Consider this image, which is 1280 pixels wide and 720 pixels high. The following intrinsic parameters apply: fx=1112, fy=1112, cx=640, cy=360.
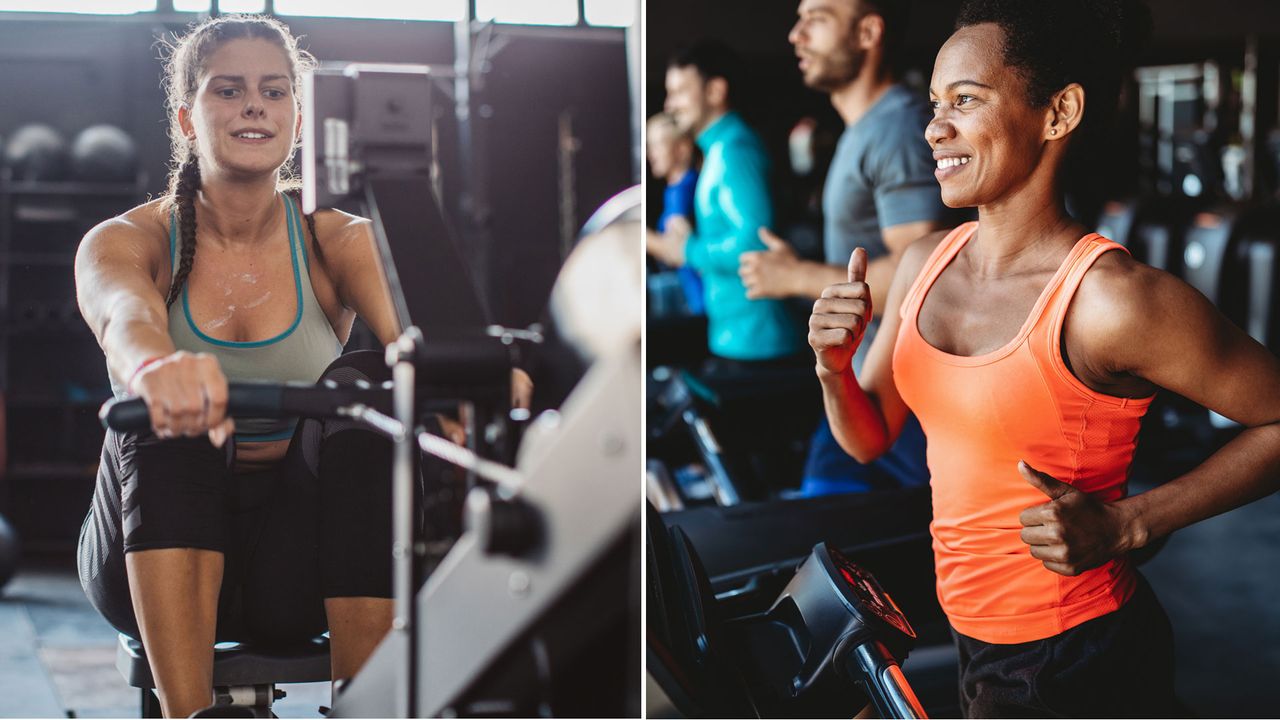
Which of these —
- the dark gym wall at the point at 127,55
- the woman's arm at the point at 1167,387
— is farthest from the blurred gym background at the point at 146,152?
the woman's arm at the point at 1167,387

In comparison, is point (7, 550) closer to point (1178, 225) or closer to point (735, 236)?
point (735, 236)

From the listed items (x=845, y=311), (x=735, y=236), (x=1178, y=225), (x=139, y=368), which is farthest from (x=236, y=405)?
(x=1178, y=225)

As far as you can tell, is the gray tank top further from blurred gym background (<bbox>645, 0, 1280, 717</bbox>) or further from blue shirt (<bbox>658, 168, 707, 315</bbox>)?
blue shirt (<bbox>658, 168, 707, 315</bbox>)

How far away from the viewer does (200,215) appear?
151 cm

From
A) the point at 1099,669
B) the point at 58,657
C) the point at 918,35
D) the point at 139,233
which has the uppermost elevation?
the point at 918,35

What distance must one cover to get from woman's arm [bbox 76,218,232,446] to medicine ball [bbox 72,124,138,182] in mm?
109

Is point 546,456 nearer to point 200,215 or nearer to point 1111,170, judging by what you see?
point 200,215

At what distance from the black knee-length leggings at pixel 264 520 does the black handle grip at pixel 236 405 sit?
6.4 inches

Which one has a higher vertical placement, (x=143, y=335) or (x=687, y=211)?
(x=687, y=211)

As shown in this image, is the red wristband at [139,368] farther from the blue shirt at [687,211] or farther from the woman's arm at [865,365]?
the blue shirt at [687,211]

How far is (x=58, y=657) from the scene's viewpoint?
6.07 ft

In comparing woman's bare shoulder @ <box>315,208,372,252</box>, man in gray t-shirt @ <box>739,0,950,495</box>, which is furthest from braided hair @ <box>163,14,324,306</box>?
man in gray t-shirt @ <box>739,0,950,495</box>

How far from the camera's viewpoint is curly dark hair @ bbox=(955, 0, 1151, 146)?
134cm

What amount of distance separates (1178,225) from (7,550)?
545 cm
